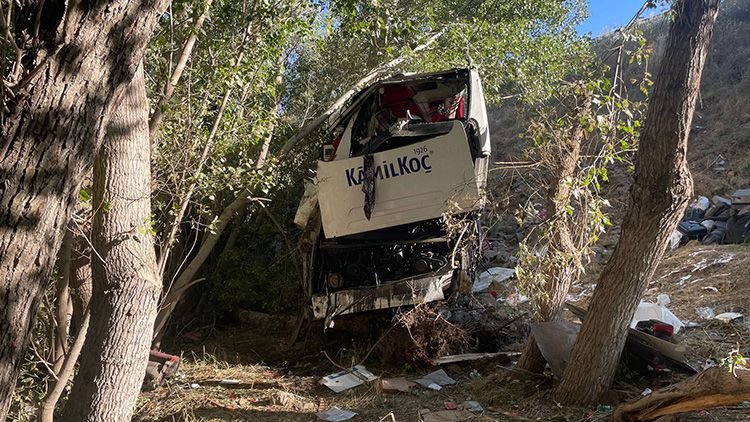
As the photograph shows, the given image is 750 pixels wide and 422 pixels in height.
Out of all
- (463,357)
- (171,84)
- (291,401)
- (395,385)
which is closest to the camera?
(171,84)

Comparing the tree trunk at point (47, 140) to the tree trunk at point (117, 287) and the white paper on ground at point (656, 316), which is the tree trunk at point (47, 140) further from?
the white paper on ground at point (656, 316)

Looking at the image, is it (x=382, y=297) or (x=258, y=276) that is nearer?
(x=382, y=297)

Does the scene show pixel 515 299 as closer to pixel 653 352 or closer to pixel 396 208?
pixel 396 208

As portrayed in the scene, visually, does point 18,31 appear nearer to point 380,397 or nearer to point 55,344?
point 55,344

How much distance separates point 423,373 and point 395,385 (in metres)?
0.61

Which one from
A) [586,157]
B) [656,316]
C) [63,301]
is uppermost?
[586,157]

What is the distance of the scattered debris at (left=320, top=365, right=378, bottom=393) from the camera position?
620 centimetres

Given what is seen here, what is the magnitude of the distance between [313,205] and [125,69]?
4.55m

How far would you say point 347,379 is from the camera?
21.0 feet

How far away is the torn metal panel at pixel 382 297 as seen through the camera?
6180mm

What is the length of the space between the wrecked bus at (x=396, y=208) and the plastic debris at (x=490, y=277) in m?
2.43

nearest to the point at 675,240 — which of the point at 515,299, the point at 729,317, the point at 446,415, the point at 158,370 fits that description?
the point at 515,299

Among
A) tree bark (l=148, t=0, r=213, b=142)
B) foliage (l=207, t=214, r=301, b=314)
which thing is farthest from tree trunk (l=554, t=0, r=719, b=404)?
foliage (l=207, t=214, r=301, b=314)

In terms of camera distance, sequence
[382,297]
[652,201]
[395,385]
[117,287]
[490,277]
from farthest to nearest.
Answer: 1. [490,277]
2. [382,297]
3. [395,385]
4. [652,201]
5. [117,287]
